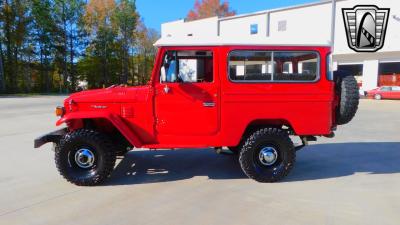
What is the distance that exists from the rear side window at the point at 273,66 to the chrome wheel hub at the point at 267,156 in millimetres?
1108

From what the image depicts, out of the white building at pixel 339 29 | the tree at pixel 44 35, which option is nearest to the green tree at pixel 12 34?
the tree at pixel 44 35

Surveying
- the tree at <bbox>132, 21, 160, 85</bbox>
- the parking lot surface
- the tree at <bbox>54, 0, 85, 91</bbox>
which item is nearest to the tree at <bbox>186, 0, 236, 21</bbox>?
the tree at <bbox>132, 21, 160, 85</bbox>

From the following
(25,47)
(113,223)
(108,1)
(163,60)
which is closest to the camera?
(113,223)

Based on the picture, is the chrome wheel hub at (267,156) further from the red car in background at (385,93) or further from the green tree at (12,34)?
the green tree at (12,34)

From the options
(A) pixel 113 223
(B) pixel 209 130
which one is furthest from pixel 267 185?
(A) pixel 113 223

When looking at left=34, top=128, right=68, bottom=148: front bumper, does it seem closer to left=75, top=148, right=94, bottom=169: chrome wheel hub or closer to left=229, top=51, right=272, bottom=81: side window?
left=75, top=148, right=94, bottom=169: chrome wheel hub

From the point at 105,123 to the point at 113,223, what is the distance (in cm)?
202

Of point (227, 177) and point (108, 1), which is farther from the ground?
point (108, 1)

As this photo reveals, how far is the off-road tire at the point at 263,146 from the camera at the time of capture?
212 inches

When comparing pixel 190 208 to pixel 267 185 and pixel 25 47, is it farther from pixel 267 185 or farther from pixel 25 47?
pixel 25 47

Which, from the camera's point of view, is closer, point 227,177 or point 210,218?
point 210,218

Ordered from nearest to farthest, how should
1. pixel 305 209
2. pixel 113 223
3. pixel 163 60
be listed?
1. pixel 113 223
2. pixel 305 209
3. pixel 163 60

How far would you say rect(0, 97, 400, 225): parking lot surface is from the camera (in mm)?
4117

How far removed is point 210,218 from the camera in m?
4.09
